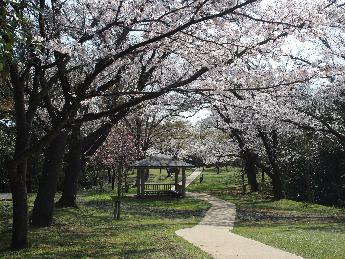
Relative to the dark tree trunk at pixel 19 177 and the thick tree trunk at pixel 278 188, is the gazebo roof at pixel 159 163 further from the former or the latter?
the dark tree trunk at pixel 19 177

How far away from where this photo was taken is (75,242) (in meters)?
11.8

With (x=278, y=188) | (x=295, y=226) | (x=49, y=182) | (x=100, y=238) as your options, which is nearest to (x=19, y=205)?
(x=100, y=238)

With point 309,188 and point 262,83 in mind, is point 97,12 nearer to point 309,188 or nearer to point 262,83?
point 262,83

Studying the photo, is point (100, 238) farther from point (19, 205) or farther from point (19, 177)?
point (19, 177)

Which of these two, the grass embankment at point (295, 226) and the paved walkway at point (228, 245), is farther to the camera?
the grass embankment at point (295, 226)

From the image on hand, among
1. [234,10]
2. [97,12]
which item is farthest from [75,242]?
[234,10]

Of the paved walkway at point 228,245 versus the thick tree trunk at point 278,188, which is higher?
the thick tree trunk at point 278,188

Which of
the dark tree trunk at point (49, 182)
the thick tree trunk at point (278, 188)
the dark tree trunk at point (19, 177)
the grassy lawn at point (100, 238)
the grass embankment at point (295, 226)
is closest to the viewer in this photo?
the grassy lawn at point (100, 238)

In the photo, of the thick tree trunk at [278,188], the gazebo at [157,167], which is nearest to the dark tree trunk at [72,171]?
the gazebo at [157,167]

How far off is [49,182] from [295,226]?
29.3 ft

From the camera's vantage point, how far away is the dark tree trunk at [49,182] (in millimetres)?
13227

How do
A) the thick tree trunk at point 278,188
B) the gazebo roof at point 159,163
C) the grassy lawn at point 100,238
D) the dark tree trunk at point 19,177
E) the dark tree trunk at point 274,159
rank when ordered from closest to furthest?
the grassy lawn at point 100,238
the dark tree trunk at point 19,177
the dark tree trunk at point 274,159
the thick tree trunk at point 278,188
the gazebo roof at point 159,163

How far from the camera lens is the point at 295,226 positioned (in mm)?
17250

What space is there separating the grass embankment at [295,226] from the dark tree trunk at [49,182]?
18.1 feet
